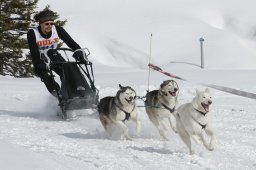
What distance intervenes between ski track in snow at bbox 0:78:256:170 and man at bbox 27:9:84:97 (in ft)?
1.97

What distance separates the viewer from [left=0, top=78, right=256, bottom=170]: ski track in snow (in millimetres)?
4852

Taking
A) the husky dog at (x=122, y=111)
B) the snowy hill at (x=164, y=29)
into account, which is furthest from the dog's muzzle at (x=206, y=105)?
the snowy hill at (x=164, y=29)

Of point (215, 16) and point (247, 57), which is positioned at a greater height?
point (215, 16)

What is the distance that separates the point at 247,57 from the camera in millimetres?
32469

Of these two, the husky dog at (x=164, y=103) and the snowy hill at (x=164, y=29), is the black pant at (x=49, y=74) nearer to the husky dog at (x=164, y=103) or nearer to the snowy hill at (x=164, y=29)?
the husky dog at (x=164, y=103)

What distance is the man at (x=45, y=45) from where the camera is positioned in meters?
7.42

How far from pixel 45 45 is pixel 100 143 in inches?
92.8

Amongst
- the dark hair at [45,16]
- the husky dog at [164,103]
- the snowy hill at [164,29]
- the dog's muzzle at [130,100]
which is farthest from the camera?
the snowy hill at [164,29]

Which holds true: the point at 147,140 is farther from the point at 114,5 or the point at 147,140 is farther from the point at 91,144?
the point at 114,5

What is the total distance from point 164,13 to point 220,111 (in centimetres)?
3443

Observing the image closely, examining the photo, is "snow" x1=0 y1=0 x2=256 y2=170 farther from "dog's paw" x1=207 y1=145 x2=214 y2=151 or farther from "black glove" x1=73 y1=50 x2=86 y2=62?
"black glove" x1=73 y1=50 x2=86 y2=62

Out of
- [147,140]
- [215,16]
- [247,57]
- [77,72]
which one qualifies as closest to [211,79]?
[77,72]

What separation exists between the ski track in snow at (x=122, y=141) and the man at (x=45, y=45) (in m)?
0.60

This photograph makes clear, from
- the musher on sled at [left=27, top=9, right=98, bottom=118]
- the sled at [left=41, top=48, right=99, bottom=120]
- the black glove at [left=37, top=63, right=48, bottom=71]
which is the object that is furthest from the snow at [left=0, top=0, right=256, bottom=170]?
the black glove at [left=37, top=63, right=48, bottom=71]
